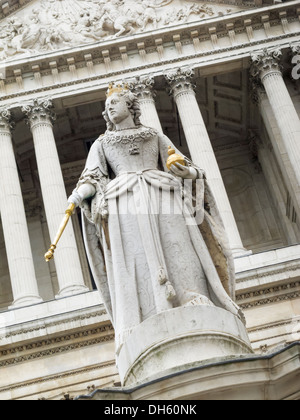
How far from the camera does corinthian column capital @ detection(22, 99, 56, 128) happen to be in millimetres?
28078

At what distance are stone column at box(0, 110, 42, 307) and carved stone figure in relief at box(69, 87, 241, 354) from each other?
15714mm

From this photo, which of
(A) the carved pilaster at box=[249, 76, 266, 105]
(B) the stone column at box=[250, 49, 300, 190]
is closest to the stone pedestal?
(B) the stone column at box=[250, 49, 300, 190]

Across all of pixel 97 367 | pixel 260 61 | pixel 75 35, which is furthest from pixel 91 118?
pixel 97 367

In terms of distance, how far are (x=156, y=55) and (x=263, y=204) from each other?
6963 millimetres

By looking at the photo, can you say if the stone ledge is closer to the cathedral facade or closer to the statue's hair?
the statue's hair

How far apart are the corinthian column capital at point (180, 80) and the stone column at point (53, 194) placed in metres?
4.06

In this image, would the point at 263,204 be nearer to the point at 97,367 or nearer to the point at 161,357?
the point at 97,367

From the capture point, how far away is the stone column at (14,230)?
2475 centimetres

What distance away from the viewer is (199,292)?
26.7 feet

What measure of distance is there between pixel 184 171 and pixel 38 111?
790 inches

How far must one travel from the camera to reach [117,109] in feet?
30.5

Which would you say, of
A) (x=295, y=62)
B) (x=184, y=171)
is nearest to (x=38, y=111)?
(x=295, y=62)
